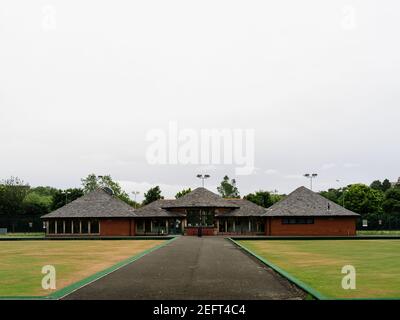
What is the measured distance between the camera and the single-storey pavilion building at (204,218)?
179 ft

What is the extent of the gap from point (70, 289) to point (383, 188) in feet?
382

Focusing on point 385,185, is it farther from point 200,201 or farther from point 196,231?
point 196,231

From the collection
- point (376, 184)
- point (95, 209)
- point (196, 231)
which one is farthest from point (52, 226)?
point (376, 184)

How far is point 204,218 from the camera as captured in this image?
56.5 meters

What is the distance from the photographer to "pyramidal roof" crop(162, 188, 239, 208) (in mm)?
56506

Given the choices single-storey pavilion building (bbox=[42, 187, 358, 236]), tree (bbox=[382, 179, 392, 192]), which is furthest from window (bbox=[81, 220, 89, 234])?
tree (bbox=[382, 179, 392, 192])

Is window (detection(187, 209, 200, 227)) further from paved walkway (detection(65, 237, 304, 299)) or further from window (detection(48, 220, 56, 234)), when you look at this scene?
paved walkway (detection(65, 237, 304, 299))

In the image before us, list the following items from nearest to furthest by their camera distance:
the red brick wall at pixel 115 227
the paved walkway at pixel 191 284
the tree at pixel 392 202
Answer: the paved walkway at pixel 191 284
the red brick wall at pixel 115 227
the tree at pixel 392 202

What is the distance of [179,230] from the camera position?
58.0m

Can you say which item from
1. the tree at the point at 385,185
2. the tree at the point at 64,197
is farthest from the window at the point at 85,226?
the tree at the point at 385,185

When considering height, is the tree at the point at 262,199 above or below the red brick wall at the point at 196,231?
above

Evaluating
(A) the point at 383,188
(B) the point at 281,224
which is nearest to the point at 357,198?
(A) the point at 383,188

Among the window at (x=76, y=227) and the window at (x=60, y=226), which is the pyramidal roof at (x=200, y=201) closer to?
the window at (x=76, y=227)

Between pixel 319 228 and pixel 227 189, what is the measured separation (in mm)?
74883
